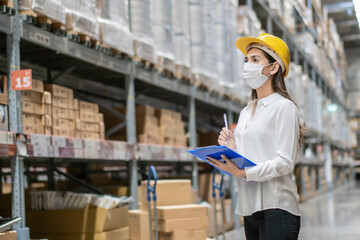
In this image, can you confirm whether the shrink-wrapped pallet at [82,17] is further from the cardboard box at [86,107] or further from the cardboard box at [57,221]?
Answer: the cardboard box at [57,221]

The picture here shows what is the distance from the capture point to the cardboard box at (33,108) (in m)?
4.20

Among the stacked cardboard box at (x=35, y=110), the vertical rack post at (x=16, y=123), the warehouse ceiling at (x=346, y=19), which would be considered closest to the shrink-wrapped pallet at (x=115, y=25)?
the stacked cardboard box at (x=35, y=110)

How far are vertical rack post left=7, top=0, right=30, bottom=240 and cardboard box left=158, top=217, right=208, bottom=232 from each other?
4.98ft

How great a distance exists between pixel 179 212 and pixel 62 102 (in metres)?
1.52

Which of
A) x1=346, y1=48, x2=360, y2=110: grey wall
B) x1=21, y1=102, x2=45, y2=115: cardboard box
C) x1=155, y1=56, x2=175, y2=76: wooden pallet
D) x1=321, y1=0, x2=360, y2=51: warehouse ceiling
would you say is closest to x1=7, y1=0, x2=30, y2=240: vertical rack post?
x1=21, y1=102, x2=45, y2=115: cardboard box

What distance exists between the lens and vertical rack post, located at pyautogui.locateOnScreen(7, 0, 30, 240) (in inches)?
151

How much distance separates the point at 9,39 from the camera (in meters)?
3.91

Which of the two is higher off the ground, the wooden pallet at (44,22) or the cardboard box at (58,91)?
the wooden pallet at (44,22)

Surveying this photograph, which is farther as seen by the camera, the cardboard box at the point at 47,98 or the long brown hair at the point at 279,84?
the cardboard box at the point at 47,98

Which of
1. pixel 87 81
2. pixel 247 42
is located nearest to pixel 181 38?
pixel 87 81

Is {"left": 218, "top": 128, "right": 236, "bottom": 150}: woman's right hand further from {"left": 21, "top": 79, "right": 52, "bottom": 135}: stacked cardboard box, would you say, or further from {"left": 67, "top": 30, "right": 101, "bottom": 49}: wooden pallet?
{"left": 67, "top": 30, "right": 101, "bottom": 49}: wooden pallet

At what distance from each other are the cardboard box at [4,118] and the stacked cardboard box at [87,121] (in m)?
1.03

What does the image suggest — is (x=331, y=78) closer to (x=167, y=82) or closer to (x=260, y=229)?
(x=167, y=82)

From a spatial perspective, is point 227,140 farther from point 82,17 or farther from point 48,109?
point 82,17
